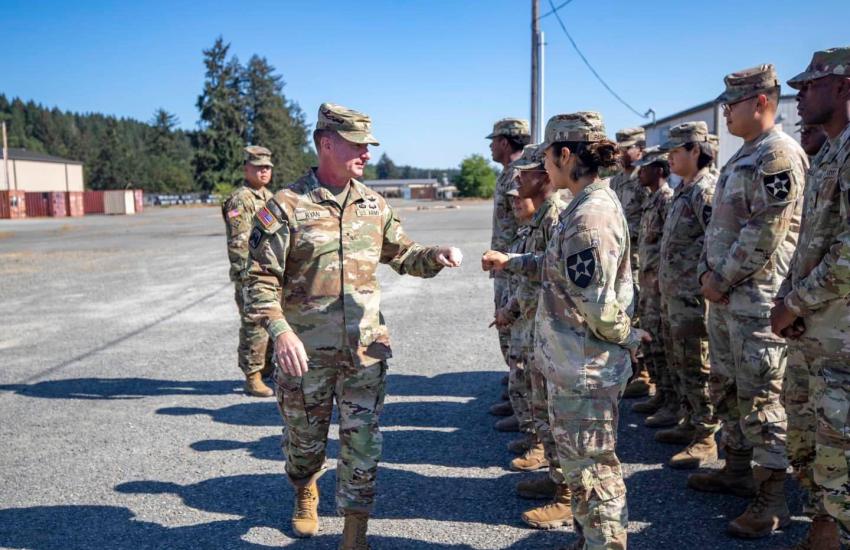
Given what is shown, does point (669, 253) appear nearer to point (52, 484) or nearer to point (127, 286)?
point (52, 484)

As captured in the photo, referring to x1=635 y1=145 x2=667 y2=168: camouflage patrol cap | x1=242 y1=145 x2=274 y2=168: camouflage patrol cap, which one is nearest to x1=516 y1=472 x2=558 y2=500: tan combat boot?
x1=635 y1=145 x2=667 y2=168: camouflage patrol cap

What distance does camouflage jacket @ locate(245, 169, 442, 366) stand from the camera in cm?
351

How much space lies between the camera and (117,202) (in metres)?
57.2

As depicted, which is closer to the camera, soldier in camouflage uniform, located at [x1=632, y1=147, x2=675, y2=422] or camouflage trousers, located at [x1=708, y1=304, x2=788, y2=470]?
camouflage trousers, located at [x1=708, y1=304, x2=788, y2=470]

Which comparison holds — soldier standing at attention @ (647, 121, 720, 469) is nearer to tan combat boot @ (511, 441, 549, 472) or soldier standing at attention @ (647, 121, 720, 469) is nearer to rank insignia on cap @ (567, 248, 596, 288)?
tan combat boot @ (511, 441, 549, 472)

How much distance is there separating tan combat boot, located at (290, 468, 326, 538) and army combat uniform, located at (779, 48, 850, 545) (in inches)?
99.0

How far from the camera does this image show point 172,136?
120m

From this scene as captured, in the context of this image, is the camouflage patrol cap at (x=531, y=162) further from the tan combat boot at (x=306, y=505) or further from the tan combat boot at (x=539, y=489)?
the tan combat boot at (x=306, y=505)

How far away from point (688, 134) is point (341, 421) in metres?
3.08

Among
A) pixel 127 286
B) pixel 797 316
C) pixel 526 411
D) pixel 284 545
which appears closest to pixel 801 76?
pixel 797 316

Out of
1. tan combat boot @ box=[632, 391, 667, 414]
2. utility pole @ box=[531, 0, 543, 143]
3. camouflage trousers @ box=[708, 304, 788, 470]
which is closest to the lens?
camouflage trousers @ box=[708, 304, 788, 470]

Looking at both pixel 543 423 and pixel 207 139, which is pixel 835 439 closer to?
pixel 543 423

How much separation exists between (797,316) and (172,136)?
12907cm

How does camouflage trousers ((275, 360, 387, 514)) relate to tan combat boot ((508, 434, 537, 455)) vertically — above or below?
above
